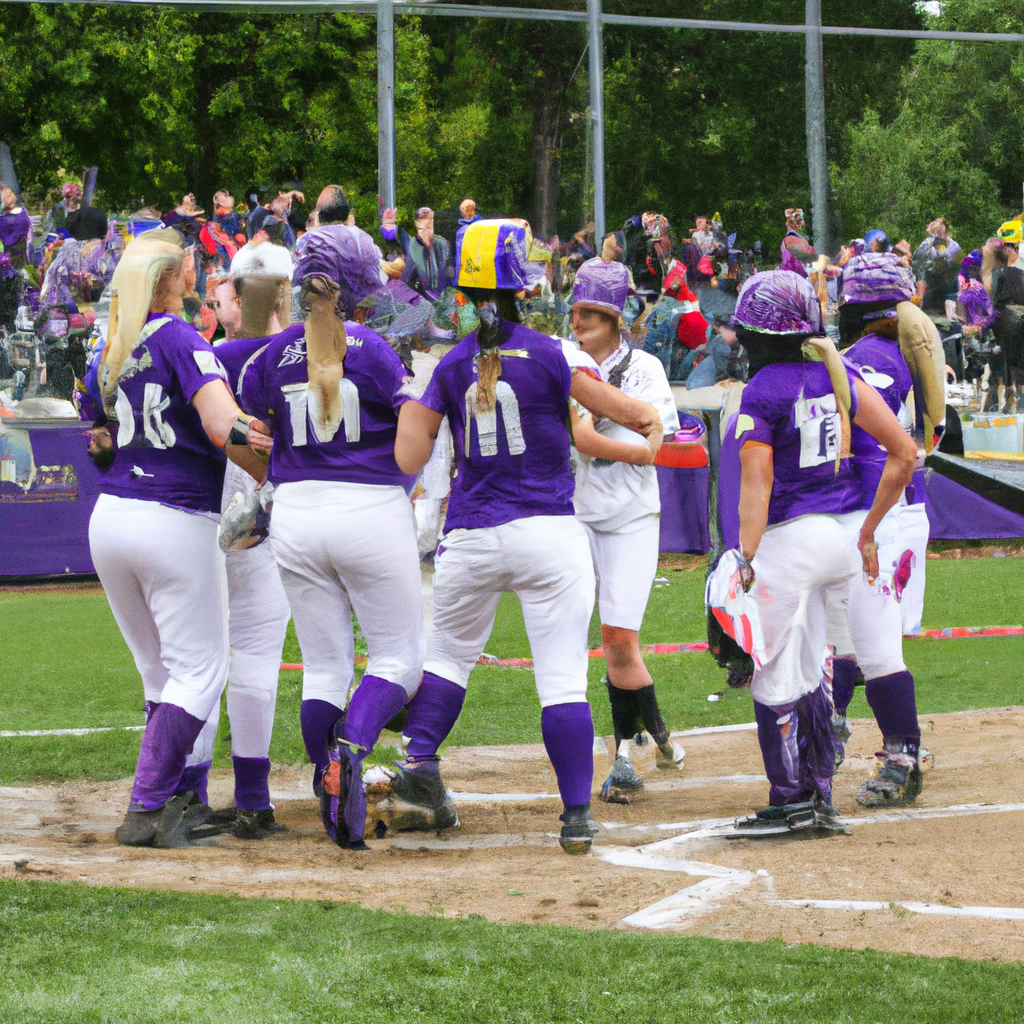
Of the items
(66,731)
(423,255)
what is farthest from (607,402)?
(423,255)

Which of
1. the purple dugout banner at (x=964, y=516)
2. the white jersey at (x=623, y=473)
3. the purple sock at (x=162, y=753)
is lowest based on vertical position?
the purple dugout banner at (x=964, y=516)

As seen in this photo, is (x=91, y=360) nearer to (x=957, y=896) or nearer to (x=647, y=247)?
(x=957, y=896)

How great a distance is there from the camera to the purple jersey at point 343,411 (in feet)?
15.6

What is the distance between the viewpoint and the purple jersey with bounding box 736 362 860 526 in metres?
4.87

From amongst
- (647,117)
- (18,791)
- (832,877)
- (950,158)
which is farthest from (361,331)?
(950,158)

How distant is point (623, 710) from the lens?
6.20m

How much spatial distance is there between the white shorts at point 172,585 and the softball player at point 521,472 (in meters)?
0.83

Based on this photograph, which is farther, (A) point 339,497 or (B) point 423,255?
(B) point 423,255

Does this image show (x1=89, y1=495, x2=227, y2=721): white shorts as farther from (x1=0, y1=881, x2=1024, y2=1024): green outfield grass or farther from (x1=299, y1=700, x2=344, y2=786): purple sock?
(x1=0, y1=881, x2=1024, y2=1024): green outfield grass

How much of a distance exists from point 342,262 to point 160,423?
0.85 meters

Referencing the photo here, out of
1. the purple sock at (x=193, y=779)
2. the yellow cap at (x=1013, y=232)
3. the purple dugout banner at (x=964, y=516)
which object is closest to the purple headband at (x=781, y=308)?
the purple sock at (x=193, y=779)

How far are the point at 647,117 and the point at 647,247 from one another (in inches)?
460

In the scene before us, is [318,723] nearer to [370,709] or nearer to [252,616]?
[370,709]

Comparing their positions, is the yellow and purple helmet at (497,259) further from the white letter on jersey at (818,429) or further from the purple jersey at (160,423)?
the white letter on jersey at (818,429)
